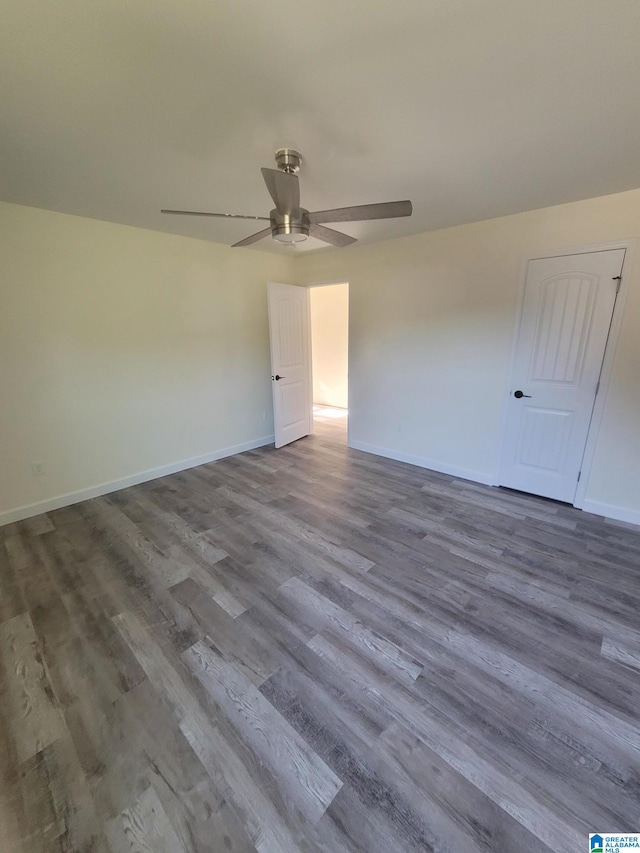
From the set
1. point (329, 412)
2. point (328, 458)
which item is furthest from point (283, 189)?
point (329, 412)

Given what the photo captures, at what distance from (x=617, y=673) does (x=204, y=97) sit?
3.24 meters

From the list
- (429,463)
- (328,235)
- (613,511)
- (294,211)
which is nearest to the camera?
(294,211)

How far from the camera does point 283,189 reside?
166 centimetres

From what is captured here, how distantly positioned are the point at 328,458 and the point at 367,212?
296 centimetres

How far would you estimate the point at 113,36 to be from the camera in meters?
1.16

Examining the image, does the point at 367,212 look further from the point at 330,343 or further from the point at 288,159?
the point at 330,343

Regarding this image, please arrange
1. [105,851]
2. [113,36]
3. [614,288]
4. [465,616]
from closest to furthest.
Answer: [105,851] → [113,36] → [465,616] → [614,288]

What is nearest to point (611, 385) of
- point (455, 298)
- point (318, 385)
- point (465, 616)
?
point (455, 298)

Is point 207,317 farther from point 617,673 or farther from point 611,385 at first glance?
point 617,673
